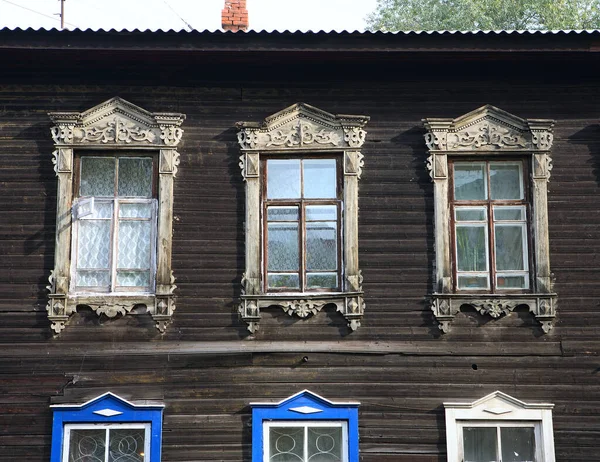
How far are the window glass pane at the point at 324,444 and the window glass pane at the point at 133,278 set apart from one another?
2.47 metres

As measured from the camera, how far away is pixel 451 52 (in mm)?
10250

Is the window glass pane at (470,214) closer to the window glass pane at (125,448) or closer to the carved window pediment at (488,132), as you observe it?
the carved window pediment at (488,132)

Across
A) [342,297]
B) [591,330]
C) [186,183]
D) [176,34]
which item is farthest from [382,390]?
[176,34]

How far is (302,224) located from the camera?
1030cm

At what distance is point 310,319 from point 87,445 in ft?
9.14

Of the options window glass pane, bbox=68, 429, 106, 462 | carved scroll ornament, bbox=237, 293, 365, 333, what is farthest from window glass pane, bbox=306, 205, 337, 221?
window glass pane, bbox=68, 429, 106, 462

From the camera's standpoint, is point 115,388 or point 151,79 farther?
point 151,79

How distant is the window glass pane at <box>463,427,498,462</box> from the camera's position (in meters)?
9.73

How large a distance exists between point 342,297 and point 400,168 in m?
1.66

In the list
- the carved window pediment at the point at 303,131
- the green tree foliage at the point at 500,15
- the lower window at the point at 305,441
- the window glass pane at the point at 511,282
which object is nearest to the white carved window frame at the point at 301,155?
the carved window pediment at the point at 303,131

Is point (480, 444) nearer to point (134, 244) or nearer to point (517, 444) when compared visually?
point (517, 444)

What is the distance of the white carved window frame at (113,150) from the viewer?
9977 millimetres

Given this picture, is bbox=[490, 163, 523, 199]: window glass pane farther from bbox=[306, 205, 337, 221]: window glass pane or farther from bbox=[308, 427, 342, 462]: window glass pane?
bbox=[308, 427, 342, 462]: window glass pane

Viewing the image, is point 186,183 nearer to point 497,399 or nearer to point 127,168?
point 127,168
